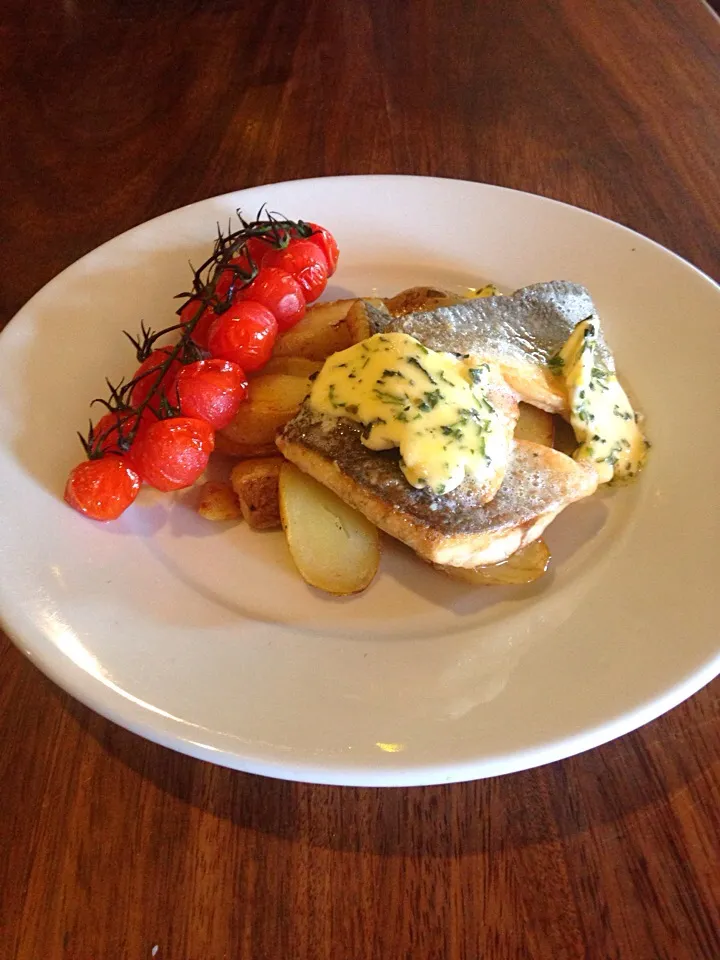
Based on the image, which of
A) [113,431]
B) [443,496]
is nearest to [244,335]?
[113,431]

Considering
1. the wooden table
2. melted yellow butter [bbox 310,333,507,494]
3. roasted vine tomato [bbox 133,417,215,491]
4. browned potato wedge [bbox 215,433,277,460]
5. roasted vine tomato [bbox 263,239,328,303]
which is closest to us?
the wooden table

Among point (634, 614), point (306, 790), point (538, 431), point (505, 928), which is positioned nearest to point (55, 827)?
point (306, 790)

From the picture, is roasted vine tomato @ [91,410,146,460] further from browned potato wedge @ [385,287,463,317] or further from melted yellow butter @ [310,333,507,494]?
browned potato wedge @ [385,287,463,317]

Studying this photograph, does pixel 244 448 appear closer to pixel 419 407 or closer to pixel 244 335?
pixel 244 335

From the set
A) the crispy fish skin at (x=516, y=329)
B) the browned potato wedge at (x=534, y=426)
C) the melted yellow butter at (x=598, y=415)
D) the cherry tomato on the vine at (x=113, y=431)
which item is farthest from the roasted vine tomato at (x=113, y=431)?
the melted yellow butter at (x=598, y=415)

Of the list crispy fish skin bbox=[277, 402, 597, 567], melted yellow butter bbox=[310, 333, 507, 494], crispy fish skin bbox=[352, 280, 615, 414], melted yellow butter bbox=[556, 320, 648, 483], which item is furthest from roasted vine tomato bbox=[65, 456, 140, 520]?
melted yellow butter bbox=[556, 320, 648, 483]

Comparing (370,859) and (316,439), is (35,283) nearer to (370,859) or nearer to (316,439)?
(316,439)
